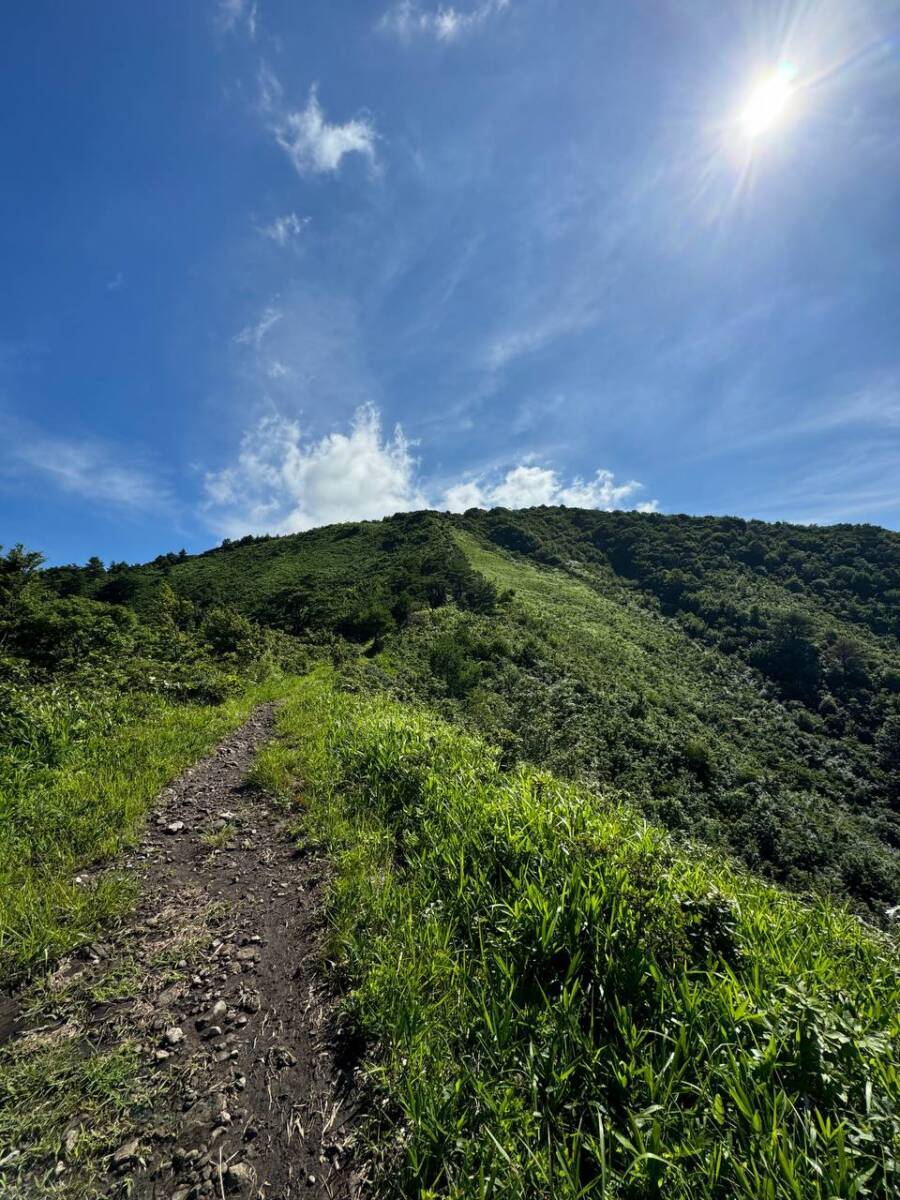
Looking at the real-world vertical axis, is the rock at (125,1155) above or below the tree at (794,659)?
above

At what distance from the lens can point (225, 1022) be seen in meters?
3.17

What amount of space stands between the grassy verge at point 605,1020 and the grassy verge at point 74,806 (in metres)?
2.28

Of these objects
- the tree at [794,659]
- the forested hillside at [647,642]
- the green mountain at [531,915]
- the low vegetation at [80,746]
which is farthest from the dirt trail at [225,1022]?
the tree at [794,659]

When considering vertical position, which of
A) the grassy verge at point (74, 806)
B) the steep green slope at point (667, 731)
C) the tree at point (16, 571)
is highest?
the tree at point (16, 571)

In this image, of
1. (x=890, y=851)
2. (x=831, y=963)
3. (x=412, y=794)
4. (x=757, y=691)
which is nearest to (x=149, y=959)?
(x=412, y=794)

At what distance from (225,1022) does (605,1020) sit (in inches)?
105

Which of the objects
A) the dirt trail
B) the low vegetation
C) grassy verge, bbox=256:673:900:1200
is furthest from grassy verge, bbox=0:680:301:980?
grassy verge, bbox=256:673:900:1200

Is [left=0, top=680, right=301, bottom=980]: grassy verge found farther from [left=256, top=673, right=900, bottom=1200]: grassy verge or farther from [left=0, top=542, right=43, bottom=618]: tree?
[left=0, top=542, right=43, bottom=618]: tree

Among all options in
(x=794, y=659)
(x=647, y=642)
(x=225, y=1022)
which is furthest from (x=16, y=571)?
(x=794, y=659)

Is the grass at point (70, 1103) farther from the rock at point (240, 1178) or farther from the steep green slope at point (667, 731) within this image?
the steep green slope at point (667, 731)

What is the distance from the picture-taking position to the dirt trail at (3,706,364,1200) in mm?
2320

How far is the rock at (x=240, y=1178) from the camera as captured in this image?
2240mm

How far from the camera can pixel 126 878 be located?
14.8ft

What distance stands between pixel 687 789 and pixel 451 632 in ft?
54.0
